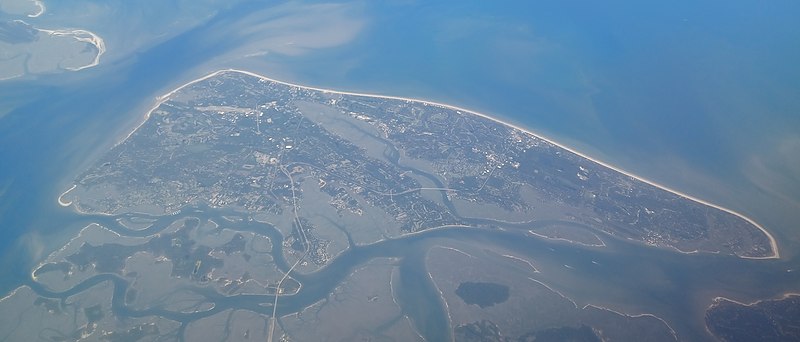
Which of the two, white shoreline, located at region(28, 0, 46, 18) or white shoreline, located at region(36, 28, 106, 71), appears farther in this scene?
white shoreline, located at region(28, 0, 46, 18)

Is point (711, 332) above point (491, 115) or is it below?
below

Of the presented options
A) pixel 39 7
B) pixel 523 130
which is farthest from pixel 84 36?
pixel 523 130

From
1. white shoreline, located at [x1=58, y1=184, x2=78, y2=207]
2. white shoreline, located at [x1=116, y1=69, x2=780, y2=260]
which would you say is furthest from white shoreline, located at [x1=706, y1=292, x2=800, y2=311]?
white shoreline, located at [x1=58, y1=184, x2=78, y2=207]

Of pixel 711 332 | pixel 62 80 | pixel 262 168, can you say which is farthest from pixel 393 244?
pixel 62 80

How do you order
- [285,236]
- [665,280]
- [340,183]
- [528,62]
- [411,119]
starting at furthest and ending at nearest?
[528,62] → [411,119] → [340,183] → [285,236] → [665,280]

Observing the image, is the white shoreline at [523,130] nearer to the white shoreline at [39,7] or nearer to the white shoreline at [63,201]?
the white shoreline at [63,201]

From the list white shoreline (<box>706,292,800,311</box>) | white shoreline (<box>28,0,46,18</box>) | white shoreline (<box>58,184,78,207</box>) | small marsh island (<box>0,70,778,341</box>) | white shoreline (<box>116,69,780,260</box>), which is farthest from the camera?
white shoreline (<box>28,0,46,18</box>)

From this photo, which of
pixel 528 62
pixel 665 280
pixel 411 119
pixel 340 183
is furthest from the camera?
pixel 528 62

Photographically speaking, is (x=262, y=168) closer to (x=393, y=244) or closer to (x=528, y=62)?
(x=393, y=244)

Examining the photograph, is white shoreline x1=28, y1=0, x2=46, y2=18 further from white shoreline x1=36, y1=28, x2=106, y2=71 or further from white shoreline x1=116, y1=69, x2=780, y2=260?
white shoreline x1=116, y1=69, x2=780, y2=260

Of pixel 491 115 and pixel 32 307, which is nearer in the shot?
pixel 32 307
